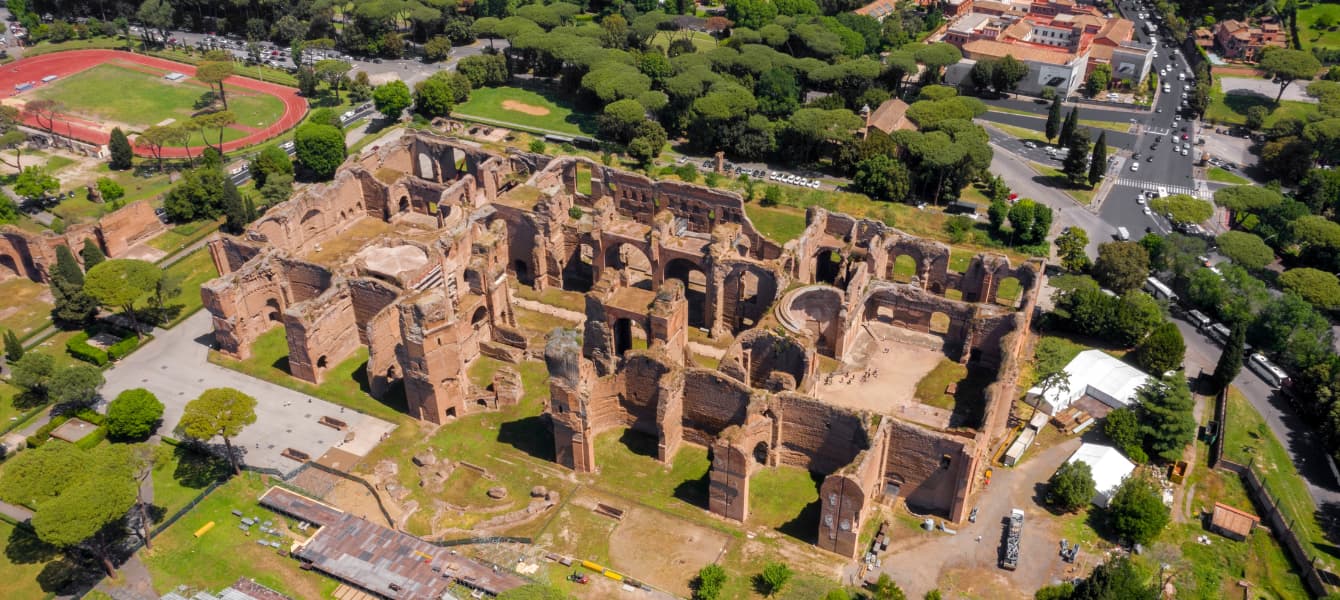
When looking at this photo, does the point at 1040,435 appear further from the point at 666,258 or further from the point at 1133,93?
the point at 1133,93

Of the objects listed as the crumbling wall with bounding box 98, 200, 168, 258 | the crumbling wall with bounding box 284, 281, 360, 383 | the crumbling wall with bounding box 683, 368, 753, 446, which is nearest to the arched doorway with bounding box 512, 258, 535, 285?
the crumbling wall with bounding box 284, 281, 360, 383

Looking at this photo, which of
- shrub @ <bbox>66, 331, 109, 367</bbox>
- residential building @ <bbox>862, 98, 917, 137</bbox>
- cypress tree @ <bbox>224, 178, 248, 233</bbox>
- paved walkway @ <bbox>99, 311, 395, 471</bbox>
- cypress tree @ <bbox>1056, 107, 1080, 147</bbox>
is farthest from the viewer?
cypress tree @ <bbox>1056, 107, 1080, 147</bbox>

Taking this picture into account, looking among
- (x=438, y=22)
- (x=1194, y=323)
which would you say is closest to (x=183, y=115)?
(x=438, y=22)

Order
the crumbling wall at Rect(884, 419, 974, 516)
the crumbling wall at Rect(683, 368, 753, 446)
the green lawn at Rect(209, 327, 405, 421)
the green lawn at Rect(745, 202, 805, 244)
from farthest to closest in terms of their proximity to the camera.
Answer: the green lawn at Rect(745, 202, 805, 244), the green lawn at Rect(209, 327, 405, 421), the crumbling wall at Rect(683, 368, 753, 446), the crumbling wall at Rect(884, 419, 974, 516)

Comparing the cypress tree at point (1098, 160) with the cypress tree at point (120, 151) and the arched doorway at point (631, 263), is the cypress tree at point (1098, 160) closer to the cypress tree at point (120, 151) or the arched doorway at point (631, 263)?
the arched doorway at point (631, 263)

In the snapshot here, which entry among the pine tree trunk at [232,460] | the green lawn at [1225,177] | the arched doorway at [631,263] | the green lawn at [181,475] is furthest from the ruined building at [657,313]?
the green lawn at [1225,177]

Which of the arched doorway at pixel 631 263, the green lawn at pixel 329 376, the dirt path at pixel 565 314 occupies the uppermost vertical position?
the arched doorway at pixel 631 263

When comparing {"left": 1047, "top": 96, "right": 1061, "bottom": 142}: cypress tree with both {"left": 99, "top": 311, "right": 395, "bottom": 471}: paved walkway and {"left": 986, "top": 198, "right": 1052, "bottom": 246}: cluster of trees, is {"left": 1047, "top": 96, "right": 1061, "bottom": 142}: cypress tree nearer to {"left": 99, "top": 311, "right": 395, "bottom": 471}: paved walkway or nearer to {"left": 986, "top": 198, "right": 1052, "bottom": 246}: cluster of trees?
{"left": 986, "top": 198, "right": 1052, "bottom": 246}: cluster of trees
